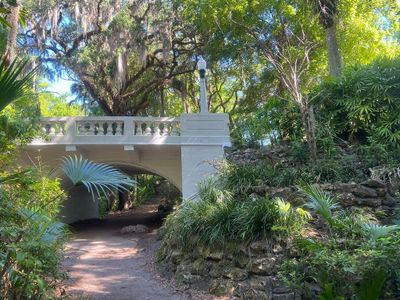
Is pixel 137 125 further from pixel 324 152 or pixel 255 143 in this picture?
pixel 324 152

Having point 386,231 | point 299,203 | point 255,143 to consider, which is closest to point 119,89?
point 255,143

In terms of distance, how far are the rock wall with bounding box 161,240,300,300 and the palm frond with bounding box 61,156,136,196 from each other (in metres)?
3.59

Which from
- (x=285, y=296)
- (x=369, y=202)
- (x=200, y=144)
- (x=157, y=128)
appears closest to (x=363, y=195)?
(x=369, y=202)

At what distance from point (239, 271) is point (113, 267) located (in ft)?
12.1

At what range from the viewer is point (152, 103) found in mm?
23219

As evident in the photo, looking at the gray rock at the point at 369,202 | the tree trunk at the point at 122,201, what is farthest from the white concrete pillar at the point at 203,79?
the tree trunk at the point at 122,201

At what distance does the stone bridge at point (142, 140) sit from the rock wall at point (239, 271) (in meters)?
5.00

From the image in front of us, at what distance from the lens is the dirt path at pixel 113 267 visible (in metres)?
7.88

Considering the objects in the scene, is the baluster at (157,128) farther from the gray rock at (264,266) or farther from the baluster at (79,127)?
the gray rock at (264,266)

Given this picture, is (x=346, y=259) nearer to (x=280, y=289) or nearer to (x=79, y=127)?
(x=280, y=289)

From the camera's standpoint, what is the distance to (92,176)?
173 inches

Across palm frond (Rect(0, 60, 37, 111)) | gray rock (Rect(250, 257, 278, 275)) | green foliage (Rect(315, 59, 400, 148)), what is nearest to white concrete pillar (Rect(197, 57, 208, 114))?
green foliage (Rect(315, 59, 400, 148))

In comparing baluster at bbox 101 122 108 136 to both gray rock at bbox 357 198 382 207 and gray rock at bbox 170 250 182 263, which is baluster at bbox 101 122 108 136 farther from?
gray rock at bbox 357 198 382 207

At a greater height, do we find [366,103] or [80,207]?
[366,103]
